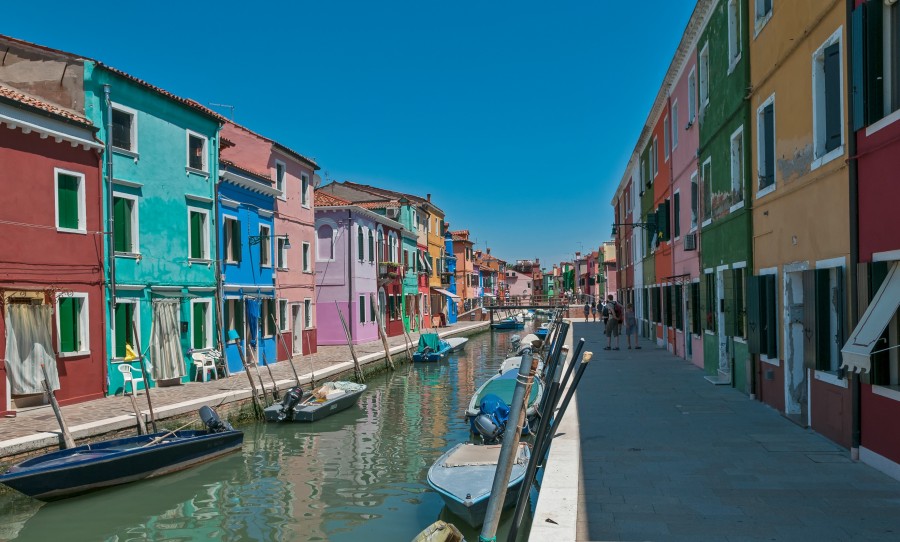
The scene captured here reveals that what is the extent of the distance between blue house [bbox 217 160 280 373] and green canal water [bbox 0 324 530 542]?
6298 mm

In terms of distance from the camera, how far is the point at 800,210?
9711 millimetres

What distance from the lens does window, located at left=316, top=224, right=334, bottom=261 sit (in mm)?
31234

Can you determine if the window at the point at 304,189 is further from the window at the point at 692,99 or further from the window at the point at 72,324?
the window at the point at 692,99

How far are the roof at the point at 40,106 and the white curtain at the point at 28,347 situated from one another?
3859 mm

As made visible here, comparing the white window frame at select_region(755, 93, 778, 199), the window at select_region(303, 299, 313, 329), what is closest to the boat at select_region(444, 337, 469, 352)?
the window at select_region(303, 299, 313, 329)

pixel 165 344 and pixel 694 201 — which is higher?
pixel 694 201

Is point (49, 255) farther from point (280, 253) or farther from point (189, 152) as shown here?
point (280, 253)

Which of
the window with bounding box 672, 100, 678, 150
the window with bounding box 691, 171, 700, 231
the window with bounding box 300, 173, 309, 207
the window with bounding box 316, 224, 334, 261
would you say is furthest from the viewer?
the window with bounding box 316, 224, 334, 261

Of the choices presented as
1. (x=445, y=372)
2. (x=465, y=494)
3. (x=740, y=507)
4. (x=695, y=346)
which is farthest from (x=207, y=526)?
(x=445, y=372)

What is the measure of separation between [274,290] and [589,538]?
1979 centimetres

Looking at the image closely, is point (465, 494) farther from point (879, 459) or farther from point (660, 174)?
point (660, 174)

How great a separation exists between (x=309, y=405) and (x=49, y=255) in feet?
20.7

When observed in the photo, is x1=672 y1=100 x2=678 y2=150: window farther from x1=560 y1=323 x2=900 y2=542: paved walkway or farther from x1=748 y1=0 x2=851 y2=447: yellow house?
x1=560 y1=323 x2=900 y2=542: paved walkway

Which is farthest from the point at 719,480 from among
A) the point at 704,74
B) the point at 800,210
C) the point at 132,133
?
the point at 132,133
